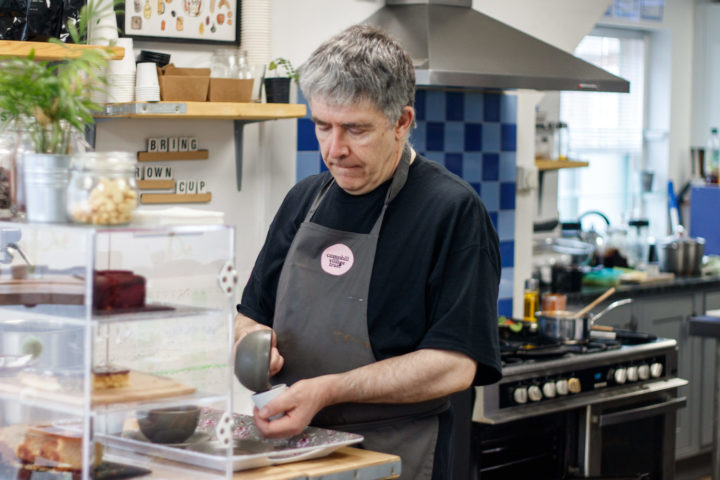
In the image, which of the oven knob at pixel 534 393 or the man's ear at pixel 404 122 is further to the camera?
the oven knob at pixel 534 393

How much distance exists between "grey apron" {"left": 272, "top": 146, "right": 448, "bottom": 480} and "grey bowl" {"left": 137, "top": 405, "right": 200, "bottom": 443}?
16.3 inches

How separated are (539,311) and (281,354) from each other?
2357 mm

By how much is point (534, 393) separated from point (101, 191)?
225 centimetres

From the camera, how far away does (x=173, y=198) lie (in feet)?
10.3

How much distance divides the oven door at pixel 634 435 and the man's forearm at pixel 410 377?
5.99ft

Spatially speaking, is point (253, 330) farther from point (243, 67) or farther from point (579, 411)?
point (579, 411)

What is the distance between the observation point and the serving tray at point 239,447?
61.1 inches

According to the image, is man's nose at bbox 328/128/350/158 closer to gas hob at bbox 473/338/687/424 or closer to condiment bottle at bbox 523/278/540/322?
gas hob at bbox 473/338/687/424

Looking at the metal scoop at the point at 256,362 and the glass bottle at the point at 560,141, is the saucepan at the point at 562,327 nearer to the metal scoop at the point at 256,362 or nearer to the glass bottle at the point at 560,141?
the glass bottle at the point at 560,141

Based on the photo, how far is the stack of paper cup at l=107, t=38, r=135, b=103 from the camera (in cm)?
280

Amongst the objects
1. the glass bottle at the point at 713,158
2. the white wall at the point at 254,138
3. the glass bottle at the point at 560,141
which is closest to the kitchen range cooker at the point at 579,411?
the white wall at the point at 254,138

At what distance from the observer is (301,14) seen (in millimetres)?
3461

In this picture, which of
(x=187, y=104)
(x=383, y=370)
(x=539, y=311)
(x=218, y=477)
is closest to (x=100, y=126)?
(x=187, y=104)

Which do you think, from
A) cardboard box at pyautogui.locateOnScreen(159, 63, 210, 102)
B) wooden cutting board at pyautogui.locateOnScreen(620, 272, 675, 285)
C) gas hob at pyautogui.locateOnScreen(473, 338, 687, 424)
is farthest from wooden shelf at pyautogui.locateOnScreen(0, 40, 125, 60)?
wooden cutting board at pyautogui.locateOnScreen(620, 272, 675, 285)
